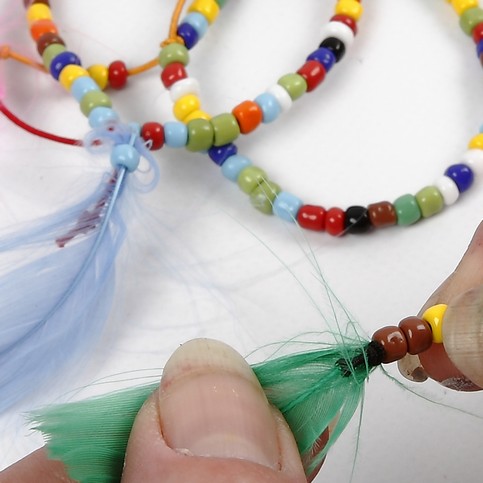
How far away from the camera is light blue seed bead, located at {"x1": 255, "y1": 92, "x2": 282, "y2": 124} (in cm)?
109

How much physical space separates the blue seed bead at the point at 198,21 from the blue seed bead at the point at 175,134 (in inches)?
7.1

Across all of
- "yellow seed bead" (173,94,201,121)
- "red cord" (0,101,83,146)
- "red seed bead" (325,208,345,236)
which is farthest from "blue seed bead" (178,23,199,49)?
"red seed bead" (325,208,345,236)

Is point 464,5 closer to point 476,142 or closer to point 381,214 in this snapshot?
point 476,142

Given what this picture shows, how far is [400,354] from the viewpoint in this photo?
69cm

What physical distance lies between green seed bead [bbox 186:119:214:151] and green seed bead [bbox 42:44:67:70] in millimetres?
231

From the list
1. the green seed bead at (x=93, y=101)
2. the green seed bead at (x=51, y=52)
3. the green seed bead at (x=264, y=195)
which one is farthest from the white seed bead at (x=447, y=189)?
the green seed bead at (x=51, y=52)

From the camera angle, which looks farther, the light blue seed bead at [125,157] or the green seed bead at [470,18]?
the green seed bead at [470,18]

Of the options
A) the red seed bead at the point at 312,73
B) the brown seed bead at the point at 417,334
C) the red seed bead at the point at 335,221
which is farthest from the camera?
the red seed bead at the point at 312,73

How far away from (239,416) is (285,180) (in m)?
0.52

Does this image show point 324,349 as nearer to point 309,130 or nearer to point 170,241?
point 170,241

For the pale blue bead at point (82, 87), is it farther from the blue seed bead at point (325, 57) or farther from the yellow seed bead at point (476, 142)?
the yellow seed bead at point (476, 142)

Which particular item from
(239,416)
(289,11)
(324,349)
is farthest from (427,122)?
(239,416)

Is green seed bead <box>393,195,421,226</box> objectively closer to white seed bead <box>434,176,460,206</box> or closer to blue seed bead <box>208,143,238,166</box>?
white seed bead <box>434,176,460,206</box>

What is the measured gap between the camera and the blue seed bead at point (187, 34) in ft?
3.80
